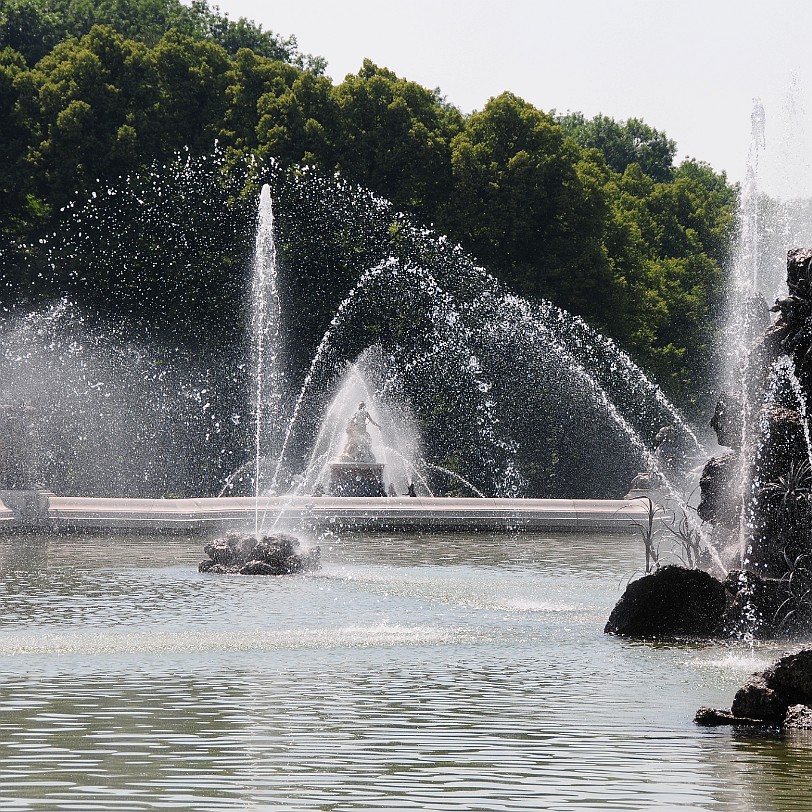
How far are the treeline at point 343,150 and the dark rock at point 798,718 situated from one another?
115 feet

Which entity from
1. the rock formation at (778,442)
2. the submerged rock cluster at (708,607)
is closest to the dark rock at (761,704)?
the submerged rock cluster at (708,607)

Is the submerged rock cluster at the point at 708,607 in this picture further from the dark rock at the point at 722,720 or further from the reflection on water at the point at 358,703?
the dark rock at the point at 722,720

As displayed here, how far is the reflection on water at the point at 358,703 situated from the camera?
8.95 metres

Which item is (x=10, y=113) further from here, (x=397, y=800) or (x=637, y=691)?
(x=397, y=800)

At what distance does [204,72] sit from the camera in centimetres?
4741

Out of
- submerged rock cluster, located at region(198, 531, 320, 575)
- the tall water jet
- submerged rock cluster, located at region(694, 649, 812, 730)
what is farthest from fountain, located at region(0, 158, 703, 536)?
submerged rock cluster, located at region(694, 649, 812, 730)

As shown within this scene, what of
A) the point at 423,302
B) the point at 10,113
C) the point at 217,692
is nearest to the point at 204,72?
the point at 10,113

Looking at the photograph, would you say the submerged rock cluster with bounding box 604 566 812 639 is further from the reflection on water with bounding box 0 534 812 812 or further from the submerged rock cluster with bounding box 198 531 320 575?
the submerged rock cluster with bounding box 198 531 320 575

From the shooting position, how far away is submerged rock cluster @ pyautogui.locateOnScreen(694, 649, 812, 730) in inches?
429

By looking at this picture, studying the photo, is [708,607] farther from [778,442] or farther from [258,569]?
[258,569]

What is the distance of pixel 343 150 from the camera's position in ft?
156

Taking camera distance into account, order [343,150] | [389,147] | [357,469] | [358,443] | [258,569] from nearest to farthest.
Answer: [258,569] < [357,469] < [358,443] < [343,150] < [389,147]

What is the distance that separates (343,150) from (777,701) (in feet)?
124

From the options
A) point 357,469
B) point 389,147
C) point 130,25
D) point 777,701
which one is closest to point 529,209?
point 389,147
